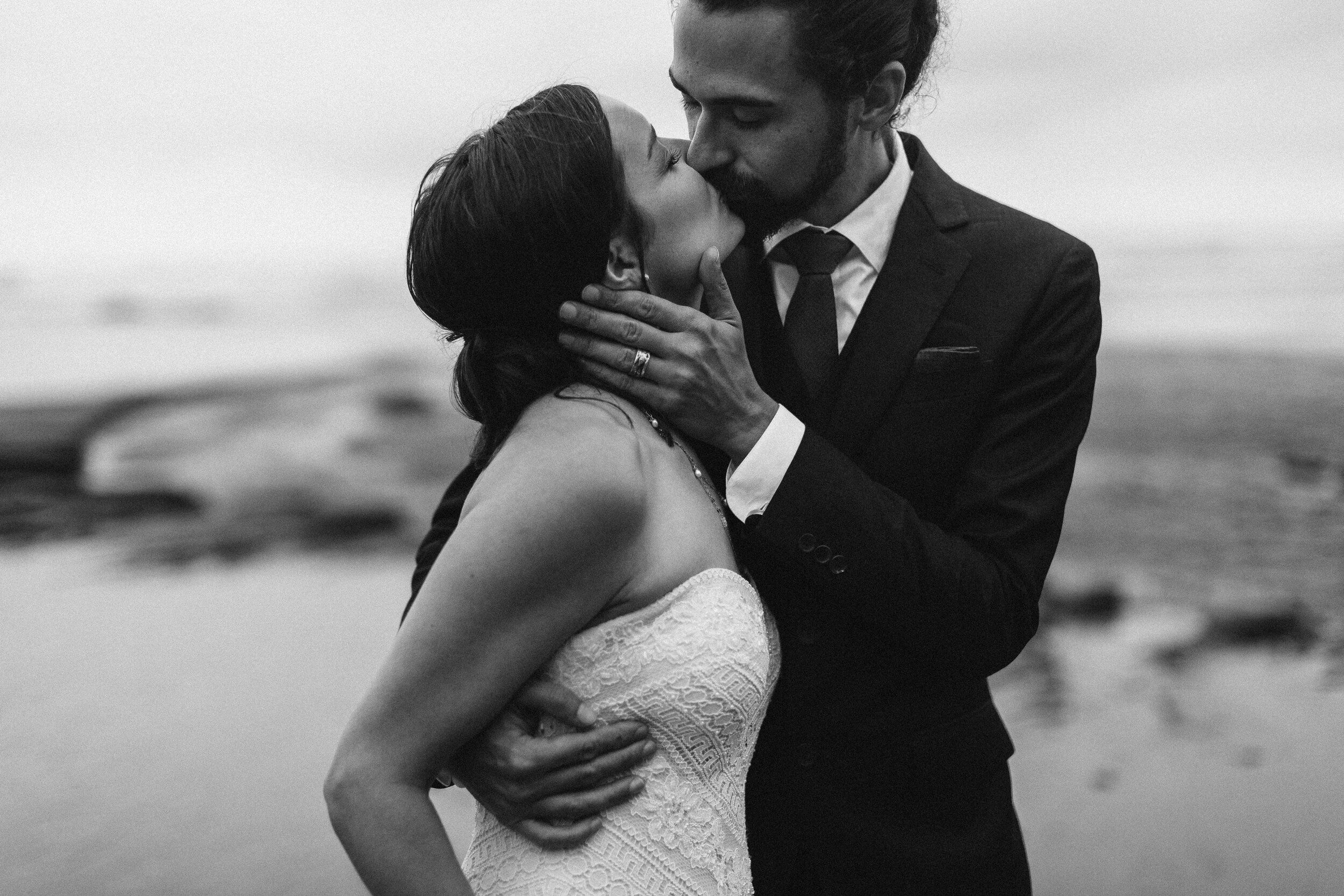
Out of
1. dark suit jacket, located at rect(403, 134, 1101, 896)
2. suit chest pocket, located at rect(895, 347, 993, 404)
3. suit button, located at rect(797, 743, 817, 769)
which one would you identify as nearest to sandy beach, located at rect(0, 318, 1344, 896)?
dark suit jacket, located at rect(403, 134, 1101, 896)

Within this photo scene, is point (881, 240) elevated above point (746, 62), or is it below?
below

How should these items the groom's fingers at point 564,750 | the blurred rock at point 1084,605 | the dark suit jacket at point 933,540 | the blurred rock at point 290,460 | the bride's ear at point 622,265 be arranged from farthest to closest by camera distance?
the blurred rock at point 290,460, the blurred rock at point 1084,605, the dark suit jacket at point 933,540, the bride's ear at point 622,265, the groom's fingers at point 564,750

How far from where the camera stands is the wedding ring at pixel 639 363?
1.49 metres

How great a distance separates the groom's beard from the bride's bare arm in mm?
620

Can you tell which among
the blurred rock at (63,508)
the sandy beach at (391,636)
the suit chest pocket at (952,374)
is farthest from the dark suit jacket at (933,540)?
the blurred rock at (63,508)

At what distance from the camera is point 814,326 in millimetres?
1762

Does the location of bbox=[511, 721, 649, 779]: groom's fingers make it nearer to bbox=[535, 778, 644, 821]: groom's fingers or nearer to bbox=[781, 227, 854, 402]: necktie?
bbox=[535, 778, 644, 821]: groom's fingers

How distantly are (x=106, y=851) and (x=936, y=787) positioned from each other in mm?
3811

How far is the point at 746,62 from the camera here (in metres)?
1.82

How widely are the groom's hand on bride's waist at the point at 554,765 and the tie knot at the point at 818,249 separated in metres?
0.81

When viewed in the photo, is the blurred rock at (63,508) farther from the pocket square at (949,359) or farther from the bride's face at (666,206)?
the pocket square at (949,359)

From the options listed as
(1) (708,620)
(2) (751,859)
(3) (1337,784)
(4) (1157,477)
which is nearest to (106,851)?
(2) (751,859)

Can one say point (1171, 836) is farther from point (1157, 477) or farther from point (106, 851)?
point (106, 851)

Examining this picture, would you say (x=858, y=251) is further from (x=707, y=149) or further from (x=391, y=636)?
(x=391, y=636)
